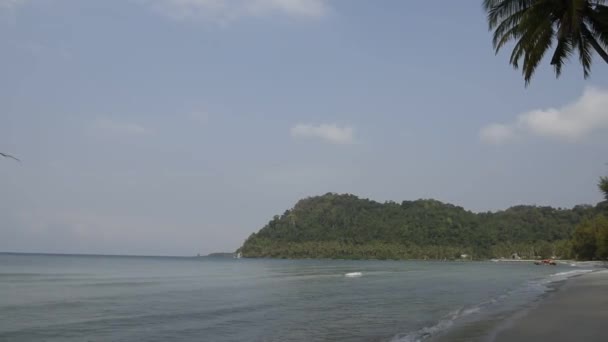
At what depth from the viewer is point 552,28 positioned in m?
16.3

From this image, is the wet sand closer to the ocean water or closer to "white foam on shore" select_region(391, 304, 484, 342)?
the ocean water

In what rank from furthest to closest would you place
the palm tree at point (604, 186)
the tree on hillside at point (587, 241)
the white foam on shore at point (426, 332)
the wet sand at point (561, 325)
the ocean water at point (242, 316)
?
the tree on hillside at point (587, 241)
the palm tree at point (604, 186)
the ocean water at point (242, 316)
the white foam on shore at point (426, 332)
the wet sand at point (561, 325)

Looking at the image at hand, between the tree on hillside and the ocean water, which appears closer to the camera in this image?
the ocean water

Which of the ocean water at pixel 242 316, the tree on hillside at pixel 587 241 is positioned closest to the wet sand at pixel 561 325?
the ocean water at pixel 242 316

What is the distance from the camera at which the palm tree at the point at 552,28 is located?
15.4 metres

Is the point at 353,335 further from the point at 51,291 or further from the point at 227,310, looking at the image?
the point at 51,291

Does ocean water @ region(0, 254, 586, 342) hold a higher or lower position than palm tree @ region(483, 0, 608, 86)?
lower

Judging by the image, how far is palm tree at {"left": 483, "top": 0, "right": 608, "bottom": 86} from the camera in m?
15.4

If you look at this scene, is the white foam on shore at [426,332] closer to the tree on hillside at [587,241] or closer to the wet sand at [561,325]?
the wet sand at [561,325]

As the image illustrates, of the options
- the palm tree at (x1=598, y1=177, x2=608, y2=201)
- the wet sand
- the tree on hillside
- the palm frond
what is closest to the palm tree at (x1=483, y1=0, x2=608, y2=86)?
the palm frond

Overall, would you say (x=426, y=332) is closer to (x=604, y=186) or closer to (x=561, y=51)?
(x=561, y=51)

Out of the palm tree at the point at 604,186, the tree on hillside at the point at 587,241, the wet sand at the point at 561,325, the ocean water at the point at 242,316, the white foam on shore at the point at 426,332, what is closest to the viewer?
the wet sand at the point at 561,325

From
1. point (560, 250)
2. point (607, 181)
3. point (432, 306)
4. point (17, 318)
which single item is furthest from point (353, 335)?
point (560, 250)

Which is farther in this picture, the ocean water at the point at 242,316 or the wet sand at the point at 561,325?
the ocean water at the point at 242,316
